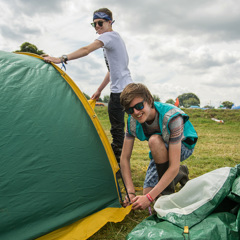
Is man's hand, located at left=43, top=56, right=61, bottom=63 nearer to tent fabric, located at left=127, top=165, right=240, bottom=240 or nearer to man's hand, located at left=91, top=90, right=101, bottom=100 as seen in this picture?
man's hand, located at left=91, top=90, right=101, bottom=100

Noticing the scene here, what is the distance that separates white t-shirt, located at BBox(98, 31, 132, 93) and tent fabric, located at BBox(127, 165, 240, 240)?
5.18ft

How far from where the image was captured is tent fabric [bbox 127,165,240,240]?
58.4 inches

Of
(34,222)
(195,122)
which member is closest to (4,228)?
(34,222)

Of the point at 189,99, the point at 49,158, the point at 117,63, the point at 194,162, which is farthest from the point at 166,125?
the point at 189,99

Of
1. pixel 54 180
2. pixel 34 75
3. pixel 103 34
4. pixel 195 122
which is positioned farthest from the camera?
pixel 195 122

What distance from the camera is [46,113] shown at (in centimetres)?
202

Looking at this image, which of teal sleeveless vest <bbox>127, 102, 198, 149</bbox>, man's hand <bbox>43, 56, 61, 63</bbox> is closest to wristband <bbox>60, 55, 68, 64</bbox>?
man's hand <bbox>43, 56, 61, 63</bbox>

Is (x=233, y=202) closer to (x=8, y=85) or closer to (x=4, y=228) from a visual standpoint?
(x=4, y=228)

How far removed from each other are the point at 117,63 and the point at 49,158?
1.59m

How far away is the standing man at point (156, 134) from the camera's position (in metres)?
1.97

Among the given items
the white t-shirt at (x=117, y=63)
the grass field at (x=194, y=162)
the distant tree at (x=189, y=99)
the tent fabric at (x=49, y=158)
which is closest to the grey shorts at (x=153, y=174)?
the grass field at (x=194, y=162)

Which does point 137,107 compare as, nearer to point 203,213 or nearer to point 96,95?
point 203,213

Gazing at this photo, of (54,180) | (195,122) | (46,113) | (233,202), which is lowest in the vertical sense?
(195,122)

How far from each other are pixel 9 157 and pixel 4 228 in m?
0.45
